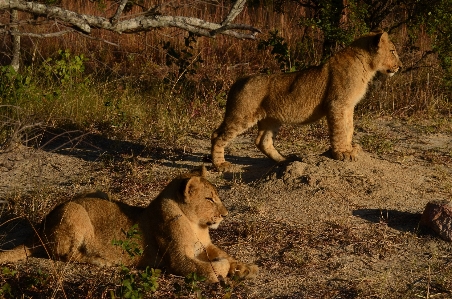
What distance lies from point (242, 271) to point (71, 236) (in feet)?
4.47

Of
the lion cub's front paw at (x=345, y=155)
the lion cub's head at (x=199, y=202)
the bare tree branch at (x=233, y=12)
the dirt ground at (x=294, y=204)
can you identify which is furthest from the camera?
the lion cub's front paw at (x=345, y=155)

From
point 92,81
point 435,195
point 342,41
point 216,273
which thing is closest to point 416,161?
point 435,195

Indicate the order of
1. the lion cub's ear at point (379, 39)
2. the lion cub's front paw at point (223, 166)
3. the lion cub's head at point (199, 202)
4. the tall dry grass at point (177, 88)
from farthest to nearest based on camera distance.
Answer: the tall dry grass at point (177, 88), the lion cub's ear at point (379, 39), the lion cub's front paw at point (223, 166), the lion cub's head at point (199, 202)

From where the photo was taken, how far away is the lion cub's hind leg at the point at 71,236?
6203 mm

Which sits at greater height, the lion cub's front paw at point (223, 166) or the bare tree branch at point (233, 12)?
the bare tree branch at point (233, 12)

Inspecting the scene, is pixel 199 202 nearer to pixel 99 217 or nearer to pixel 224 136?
pixel 99 217

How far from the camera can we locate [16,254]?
631cm

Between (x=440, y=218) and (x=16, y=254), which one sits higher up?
(x=440, y=218)

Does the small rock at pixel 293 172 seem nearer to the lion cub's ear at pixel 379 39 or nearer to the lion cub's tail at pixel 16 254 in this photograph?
the lion cub's ear at pixel 379 39

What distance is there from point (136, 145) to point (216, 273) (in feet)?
14.1

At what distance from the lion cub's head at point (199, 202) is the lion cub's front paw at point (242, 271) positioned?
14.8 inches

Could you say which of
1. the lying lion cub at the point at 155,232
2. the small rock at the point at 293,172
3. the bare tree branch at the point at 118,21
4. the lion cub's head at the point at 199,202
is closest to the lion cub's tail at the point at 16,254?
the lying lion cub at the point at 155,232

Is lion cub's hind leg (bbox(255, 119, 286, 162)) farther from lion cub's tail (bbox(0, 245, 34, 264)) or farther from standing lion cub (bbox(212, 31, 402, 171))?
lion cub's tail (bbox(0, 245, 34, 264))

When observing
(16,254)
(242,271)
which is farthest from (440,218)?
(16,254)
